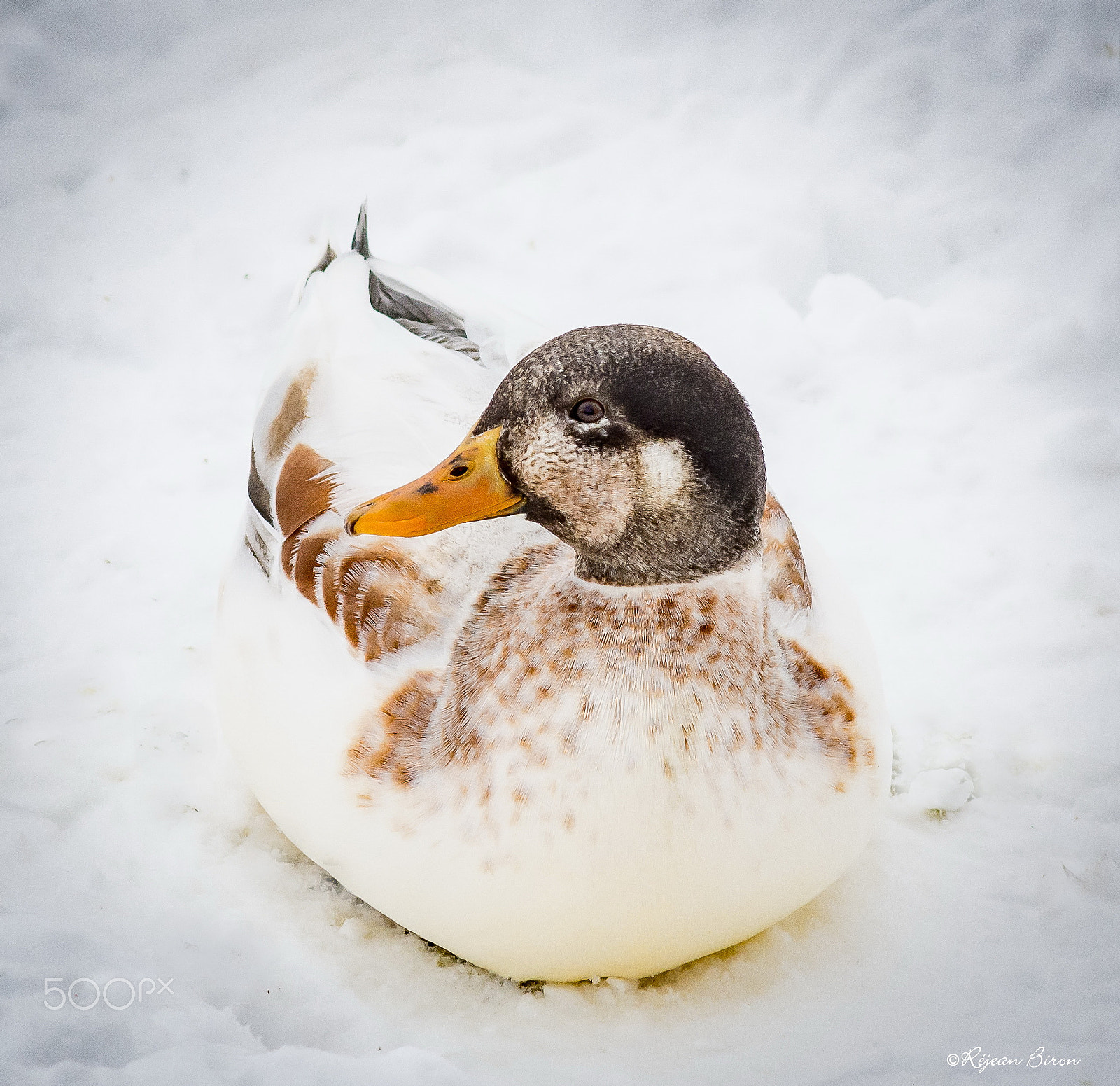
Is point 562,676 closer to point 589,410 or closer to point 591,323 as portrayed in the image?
point 589,410

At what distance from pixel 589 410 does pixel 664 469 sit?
0.13m

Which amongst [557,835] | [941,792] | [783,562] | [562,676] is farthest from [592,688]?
[941,792]

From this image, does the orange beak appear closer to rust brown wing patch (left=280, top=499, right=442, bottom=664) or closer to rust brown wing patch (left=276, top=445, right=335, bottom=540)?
rust brown wing patch (left=280, top=499, right=442, bottom=664)

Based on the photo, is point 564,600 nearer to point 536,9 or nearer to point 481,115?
point 481,115

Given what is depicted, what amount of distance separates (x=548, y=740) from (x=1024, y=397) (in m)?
2.26

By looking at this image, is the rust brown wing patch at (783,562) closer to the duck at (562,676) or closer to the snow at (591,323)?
the duck at (562,676)

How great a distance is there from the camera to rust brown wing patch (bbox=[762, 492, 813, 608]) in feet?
Result: 6.14

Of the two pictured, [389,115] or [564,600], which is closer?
[564,600]

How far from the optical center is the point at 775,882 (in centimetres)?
169

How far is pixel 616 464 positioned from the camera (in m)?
1.44

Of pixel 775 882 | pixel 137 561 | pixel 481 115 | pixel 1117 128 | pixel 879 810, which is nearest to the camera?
pixel 775 882

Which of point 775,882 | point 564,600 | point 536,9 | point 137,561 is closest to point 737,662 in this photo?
point 564,600

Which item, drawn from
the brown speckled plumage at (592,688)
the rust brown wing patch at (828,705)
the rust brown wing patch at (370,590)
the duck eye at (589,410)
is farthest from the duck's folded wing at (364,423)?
the rust brown wing patch at (828,705)
